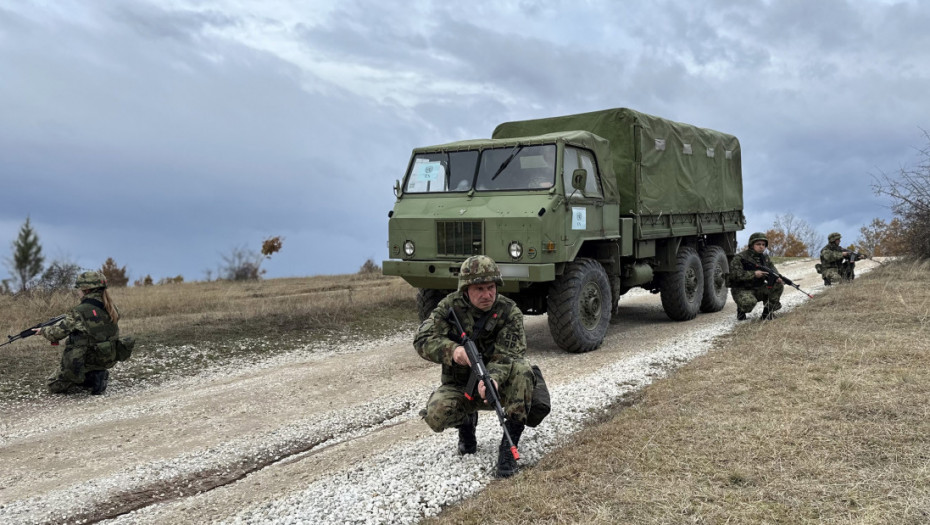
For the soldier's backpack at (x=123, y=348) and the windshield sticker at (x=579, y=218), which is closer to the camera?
the soldier's backpack at (x=123, y=348)

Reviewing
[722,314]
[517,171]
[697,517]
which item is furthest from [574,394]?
[722,314]

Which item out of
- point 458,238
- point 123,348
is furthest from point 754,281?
point 123,348

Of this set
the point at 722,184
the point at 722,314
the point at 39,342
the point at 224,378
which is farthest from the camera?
the point at 722,184

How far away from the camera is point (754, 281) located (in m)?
10.5

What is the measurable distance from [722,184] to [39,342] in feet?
38.3

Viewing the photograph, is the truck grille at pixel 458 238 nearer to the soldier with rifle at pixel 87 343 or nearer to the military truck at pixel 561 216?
the military truck at pixel 561 216

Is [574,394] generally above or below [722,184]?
below

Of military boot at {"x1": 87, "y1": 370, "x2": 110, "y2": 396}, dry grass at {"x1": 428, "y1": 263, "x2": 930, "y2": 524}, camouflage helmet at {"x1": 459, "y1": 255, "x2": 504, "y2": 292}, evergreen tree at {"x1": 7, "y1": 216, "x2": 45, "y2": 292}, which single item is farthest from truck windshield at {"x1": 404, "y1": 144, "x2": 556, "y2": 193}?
evergreen tree at {"x1": 7, "y1": 216, "x2": 45, "y2": 292}

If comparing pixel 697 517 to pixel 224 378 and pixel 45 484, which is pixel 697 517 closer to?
pixel 45 484

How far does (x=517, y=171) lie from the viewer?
8680mm

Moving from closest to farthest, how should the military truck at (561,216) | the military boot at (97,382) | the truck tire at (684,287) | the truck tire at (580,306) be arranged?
the military boot at (97,382), the military truck at (561,216), the truck tire at (580,306), the truck tire at (684,287)

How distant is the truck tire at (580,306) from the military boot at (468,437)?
3.92m

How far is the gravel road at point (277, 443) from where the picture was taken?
13.8 feet

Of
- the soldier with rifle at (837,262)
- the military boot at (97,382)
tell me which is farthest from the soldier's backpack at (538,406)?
the soldier with rifle at (837,262)
